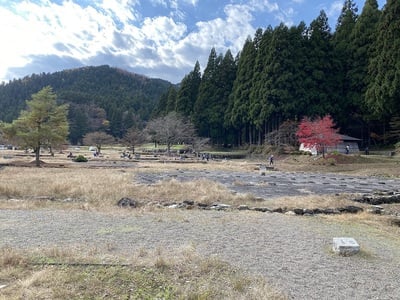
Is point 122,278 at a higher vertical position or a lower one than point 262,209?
higher

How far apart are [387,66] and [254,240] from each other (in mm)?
29841

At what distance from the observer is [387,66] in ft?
95.8

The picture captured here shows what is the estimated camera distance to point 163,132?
143 feet

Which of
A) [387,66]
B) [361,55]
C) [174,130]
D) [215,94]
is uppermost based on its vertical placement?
[361,55]

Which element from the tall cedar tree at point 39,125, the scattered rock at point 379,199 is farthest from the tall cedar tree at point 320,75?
the tall cedar tree at point 39,125

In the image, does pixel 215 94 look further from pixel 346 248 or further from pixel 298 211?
pixel 346 248

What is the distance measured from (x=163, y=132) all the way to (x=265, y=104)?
14499 mm

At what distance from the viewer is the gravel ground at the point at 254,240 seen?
4.28m

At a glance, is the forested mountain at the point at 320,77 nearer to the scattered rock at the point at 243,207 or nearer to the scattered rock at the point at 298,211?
the scattered rock at the point at 298,211

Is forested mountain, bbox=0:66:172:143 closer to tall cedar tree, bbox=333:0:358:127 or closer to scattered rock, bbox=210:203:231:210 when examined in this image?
tall cedar tree, bbox=333:0:358:127

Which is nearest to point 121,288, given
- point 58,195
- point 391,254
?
point 391,254

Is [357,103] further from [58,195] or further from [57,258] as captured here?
[57,258]

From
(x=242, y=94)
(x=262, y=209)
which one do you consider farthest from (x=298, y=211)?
(x=242, y=94)

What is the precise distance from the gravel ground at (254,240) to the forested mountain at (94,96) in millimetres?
71154
